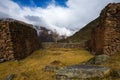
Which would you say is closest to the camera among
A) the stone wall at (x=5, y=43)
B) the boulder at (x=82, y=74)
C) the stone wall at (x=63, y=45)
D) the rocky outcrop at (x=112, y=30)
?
the boulder at (x=82, y=74)

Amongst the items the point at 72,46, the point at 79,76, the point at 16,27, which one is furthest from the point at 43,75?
the point at 72,46

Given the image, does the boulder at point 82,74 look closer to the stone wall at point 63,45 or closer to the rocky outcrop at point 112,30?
the rocky outcrop at point 112,30

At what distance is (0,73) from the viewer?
15.2m

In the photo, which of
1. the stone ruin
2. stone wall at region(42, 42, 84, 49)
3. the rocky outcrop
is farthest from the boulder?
stone wall at region(42, 42, 84, 49)

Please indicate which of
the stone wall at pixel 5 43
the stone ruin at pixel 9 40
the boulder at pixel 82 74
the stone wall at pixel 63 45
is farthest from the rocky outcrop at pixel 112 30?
the stone wall at pixel 63 45

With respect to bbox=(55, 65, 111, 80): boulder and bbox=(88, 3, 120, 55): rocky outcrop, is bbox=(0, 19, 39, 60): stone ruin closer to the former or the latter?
bbox=(88, 3, 120, 55): rocky outcrop

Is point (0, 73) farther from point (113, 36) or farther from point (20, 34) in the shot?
point (113, 36)

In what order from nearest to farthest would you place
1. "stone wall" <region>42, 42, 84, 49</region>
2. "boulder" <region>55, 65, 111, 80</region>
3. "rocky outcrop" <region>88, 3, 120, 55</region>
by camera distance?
"boulder" <region>55, 65, 111, 80</region>, "rocky outcrop" <region>88, 3, 120, 55</region>, "stone wall" <region>42, 42, 84, 49</region>

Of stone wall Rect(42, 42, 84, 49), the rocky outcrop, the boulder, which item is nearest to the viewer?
the boulder

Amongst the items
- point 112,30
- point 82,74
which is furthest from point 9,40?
point 82,74

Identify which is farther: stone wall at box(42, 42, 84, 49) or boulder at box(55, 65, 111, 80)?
stone wall at box(42, 42, 84, 49)

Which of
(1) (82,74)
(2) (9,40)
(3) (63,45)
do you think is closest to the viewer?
(1) (82,74)

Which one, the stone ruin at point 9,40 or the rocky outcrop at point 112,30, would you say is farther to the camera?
the stone ruin at point 9,40

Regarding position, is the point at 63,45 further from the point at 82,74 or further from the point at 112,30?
the point at 82,74
